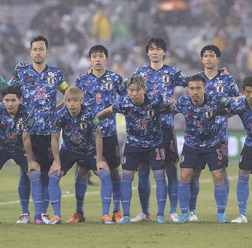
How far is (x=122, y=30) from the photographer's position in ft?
75.9

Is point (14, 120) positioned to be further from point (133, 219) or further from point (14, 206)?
point (14, 206)

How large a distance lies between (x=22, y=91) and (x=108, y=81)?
103 centimetres

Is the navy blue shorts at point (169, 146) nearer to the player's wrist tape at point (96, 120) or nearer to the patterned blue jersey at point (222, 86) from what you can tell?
the patterned blue jersey at point (222, 86)

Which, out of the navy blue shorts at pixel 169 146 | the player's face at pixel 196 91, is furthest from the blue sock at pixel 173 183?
the player's face at pixel 196 91

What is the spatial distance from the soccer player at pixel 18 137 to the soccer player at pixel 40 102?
22 centimetres

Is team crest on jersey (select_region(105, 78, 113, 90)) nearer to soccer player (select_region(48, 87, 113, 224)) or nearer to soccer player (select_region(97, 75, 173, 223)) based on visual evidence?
soccer player (select_region(97, 75, 173, 223))

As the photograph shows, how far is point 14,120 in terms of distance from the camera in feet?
24.7

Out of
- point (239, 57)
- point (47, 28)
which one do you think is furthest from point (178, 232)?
point (47, 28)

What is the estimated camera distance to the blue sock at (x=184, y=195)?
753 centimetres

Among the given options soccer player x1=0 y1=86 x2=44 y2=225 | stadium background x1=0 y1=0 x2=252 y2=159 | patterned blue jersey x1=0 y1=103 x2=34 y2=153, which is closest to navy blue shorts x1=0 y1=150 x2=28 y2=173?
soccer player x1=0 y1=86 x2=44 y2=225

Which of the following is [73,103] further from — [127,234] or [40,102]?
[127,234]

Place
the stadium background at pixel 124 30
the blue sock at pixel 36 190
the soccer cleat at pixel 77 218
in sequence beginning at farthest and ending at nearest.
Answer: the stadium background at pixel 124 30 < the soccer cleat at pixel 77 218 < the blue sock at pixel 36 190

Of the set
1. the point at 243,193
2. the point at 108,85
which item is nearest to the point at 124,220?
the point at 243,193

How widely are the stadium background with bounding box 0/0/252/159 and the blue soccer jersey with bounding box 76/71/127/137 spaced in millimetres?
13646
